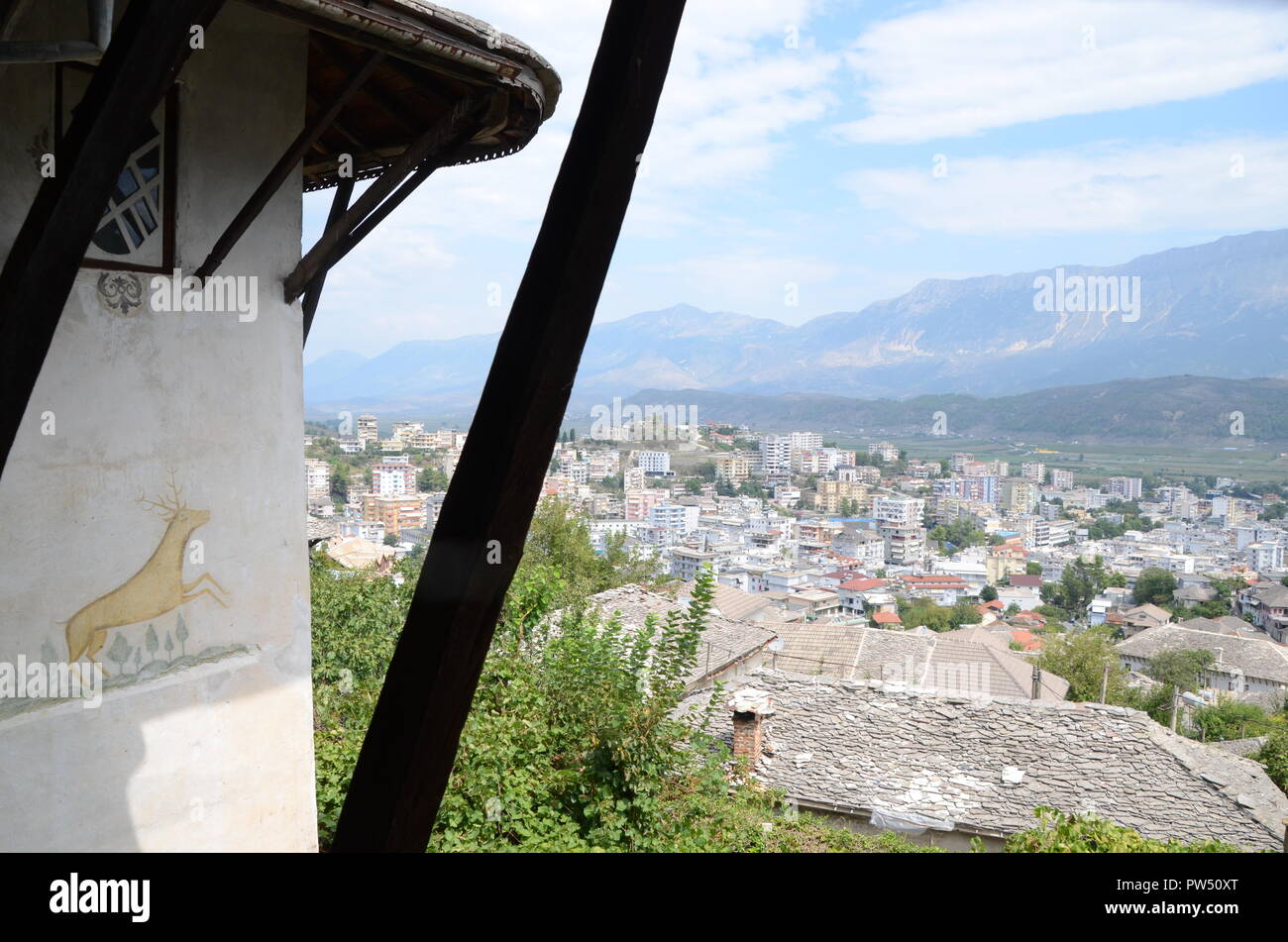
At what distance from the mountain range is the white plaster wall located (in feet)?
175

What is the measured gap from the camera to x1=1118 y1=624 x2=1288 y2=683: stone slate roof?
29594mm

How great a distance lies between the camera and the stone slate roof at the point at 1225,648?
29.6 m

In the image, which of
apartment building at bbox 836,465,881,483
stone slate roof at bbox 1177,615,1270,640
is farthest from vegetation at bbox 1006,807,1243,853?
apartment building at bbox 836,465,881,483

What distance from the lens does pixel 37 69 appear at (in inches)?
125

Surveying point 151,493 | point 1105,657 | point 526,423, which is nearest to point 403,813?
point 526,423

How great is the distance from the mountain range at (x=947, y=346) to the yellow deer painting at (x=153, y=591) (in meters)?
53.5

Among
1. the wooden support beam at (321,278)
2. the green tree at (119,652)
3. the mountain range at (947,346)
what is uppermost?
the mountain range at (947,346)

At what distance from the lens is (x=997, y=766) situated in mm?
12750

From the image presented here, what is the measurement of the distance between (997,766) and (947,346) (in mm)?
129956

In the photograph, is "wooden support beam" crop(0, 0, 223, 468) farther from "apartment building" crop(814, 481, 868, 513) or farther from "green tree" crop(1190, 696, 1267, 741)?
"apartment building" crop(814, 481, 868, 513)

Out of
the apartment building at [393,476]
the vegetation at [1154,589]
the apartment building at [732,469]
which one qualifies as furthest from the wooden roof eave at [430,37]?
the apartment building at [732,469]

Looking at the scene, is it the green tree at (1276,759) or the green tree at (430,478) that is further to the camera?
the green tree at (430,478)

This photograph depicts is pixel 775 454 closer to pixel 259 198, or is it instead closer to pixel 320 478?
pixel 320 478

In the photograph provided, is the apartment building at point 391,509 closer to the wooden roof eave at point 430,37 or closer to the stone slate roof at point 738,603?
the stone slate roof at point 738,603
